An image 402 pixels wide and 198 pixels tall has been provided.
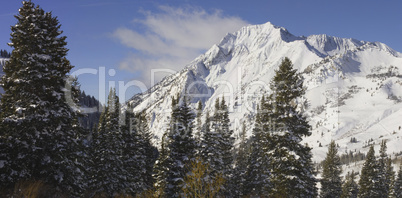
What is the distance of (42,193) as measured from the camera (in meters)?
14.8

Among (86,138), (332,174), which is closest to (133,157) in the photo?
(86,138)

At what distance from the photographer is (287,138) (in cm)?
2048

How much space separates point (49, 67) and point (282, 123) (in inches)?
667

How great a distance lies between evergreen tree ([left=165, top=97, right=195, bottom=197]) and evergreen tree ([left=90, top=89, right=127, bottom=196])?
8472 mm

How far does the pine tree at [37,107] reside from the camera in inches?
581

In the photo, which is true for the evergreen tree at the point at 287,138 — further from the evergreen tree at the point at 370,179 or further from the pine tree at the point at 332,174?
the pine tree at the point at 332,174

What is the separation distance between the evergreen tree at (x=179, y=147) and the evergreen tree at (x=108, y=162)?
27.8 ft

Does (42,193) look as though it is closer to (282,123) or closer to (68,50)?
(68,50)

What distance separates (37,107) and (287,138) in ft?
57.1

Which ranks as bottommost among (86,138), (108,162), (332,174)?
(332,174)

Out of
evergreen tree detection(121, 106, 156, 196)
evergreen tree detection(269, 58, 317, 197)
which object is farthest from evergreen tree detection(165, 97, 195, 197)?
evergreen tree detection(121, 106, 156, 196)

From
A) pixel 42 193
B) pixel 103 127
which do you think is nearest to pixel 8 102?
pixel 42 193

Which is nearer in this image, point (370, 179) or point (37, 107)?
point (37, 107)

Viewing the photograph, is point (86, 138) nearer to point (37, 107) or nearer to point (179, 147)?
point (179, 147)
